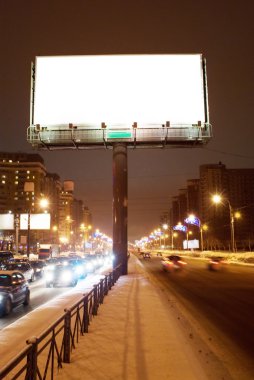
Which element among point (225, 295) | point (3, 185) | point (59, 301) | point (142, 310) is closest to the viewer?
point (142, 310)

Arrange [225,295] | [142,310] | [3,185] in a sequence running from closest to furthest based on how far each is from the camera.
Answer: [142,310]
[225,295]
[3,185]

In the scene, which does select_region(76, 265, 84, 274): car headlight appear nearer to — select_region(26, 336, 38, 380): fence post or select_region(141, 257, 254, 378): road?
select_region(141, 257, 254, 378): road

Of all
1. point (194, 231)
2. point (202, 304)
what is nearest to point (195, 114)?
point (202, 304)

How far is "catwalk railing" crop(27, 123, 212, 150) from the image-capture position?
3109 centimetres

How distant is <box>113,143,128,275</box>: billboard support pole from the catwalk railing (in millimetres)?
1205

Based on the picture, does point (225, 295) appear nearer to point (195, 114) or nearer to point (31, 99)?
point (195, 114)

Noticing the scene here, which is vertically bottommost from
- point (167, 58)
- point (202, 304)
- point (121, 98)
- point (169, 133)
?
point (202, 304)

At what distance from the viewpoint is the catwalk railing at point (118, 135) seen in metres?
31.1

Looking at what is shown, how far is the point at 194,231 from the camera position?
17212 centimetres

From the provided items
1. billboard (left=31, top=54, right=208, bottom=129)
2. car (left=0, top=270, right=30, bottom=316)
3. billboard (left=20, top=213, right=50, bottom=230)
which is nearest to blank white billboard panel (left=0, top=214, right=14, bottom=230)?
billboard (left=20, top=213, right=50, bottom=230)

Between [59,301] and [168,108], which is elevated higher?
[168,108]

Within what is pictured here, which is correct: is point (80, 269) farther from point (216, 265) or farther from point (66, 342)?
point (66, 342)

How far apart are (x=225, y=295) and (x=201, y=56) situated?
18.4m

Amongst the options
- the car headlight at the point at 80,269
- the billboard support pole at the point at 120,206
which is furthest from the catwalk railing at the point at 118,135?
the car headlight at the point at 80,269
